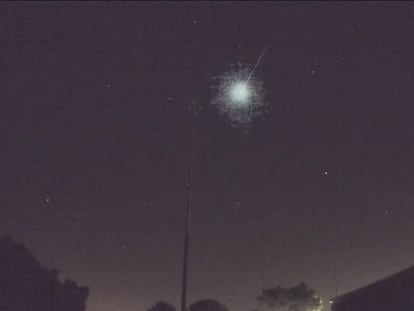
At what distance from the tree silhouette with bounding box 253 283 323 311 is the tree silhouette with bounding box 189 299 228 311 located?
177 inches

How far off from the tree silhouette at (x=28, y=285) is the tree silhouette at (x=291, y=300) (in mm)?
18671

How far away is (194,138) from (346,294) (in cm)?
919

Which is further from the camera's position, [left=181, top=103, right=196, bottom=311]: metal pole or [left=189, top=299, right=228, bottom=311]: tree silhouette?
[left=189, top=299, right=228, bottom=311]: tree silhouette

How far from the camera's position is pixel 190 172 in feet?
75.9

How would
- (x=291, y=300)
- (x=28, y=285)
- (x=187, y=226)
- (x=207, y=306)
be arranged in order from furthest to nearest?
(x=207, y=306)
(x=291, y=300)
(x=28, y=285)
(x=187, y=226)

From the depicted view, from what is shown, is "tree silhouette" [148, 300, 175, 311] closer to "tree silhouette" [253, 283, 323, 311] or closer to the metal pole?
"tree silhouette" [253, 283, 323, 311]

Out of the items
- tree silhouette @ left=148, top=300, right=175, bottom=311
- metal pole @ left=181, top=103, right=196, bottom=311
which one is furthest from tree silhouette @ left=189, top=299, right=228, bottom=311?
metal pole @ left=181, top=103, right=196, bottom=311

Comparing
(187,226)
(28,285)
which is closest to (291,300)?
(28,285)

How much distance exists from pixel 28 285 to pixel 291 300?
78.9ft

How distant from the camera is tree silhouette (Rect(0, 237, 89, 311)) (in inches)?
1971

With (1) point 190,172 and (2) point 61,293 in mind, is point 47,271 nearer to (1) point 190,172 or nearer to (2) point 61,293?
(2) point 61,293

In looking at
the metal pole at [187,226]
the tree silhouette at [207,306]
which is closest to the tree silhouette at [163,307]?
the tree silhouette at [207,306]

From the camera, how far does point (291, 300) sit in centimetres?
5462

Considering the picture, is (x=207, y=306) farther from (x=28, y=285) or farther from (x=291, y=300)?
(x=28, y=285)
